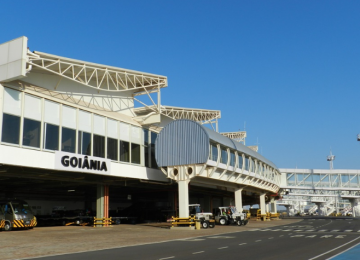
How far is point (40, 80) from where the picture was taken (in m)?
32.0

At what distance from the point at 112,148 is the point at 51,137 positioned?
7.55 m

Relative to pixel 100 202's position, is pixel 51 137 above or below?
above

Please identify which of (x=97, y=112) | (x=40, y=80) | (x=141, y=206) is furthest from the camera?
(x=141, y=206)

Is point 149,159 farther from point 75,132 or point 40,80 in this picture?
point 40,80

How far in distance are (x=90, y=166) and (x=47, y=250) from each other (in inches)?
574

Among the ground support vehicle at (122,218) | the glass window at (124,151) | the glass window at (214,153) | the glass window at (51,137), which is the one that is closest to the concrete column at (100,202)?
the glass window at (124,151)

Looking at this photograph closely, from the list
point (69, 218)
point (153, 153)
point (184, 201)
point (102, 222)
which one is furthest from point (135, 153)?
point (69, 218)

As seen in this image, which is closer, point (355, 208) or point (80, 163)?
point (80, 163)

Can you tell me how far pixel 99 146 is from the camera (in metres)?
35.0

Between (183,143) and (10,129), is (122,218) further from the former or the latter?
(10,129)

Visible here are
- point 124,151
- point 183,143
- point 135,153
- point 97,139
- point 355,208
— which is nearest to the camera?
point 97,139

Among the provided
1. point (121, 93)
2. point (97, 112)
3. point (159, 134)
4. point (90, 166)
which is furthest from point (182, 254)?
point (121, 93)

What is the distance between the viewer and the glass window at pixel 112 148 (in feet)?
119

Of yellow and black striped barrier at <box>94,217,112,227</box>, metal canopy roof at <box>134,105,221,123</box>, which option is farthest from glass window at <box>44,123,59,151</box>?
metal canopy roof at <box>134,105,221,123</box>
